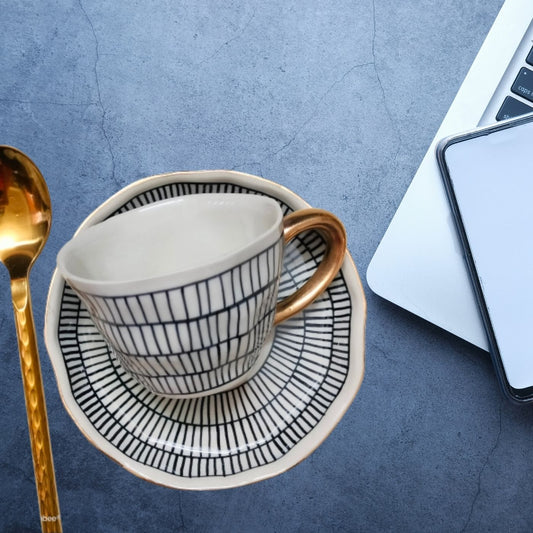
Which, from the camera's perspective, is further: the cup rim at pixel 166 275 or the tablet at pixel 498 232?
the tablet at pixel 498 232

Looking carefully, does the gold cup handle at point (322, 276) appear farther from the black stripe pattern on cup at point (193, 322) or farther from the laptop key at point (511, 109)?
the laptop key at point (511, 109)

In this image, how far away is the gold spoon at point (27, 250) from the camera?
404 mm

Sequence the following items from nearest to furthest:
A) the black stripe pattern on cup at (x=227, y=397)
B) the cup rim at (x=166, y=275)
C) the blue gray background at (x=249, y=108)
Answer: the cup rim at (x=166, y=275) < the black stripe pattern on cup at (x=227, y=397) < the blue gray background at (x=249, y=108)

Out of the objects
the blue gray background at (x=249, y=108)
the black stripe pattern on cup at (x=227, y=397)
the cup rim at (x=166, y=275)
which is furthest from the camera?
the blue gray background at (x=249, y=108)

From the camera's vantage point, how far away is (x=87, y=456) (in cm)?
50

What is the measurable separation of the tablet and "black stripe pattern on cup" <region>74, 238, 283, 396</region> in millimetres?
209

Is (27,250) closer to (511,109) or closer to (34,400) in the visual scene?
(34,400)

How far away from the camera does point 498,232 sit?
443 millimetres

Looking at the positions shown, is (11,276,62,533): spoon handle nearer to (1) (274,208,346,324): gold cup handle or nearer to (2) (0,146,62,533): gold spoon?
(2) (0,146,62,533): gold spoon

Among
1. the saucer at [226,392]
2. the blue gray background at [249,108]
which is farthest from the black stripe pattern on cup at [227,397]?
the blue gray background at [249,108]

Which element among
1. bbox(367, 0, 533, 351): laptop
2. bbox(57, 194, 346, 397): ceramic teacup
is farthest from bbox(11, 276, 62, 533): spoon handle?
bbox(367, 0, 533, 351): laptop

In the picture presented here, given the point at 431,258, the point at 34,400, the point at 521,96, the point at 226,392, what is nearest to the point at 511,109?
the point at 521,96

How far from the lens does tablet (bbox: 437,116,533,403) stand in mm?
439

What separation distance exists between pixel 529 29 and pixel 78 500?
A: 56cm
